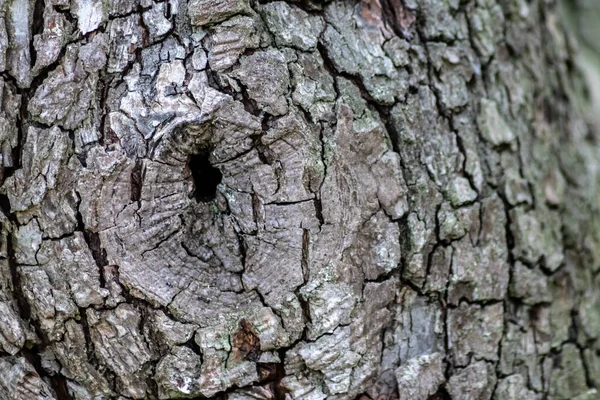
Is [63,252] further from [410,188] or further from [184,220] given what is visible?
[410,188]

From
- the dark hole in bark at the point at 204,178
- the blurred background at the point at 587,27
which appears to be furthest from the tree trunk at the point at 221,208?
the blurred background at the point at 587,27

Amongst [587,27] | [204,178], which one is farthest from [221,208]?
[587,27]

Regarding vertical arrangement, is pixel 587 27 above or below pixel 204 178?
above

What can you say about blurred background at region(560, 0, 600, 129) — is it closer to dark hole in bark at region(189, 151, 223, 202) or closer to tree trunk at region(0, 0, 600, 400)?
tree trunk at region(0, 0, 600, 400)

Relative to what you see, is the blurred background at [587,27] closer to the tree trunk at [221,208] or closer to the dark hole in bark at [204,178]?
the tree trunk at [221,208]

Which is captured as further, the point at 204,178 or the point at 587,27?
the point at 587,27

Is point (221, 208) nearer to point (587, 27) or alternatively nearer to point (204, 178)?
point (204, 178)

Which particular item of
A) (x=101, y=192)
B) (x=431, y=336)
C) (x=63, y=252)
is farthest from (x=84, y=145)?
(x=431, y=336)

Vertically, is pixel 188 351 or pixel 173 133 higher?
pixel 173 133
